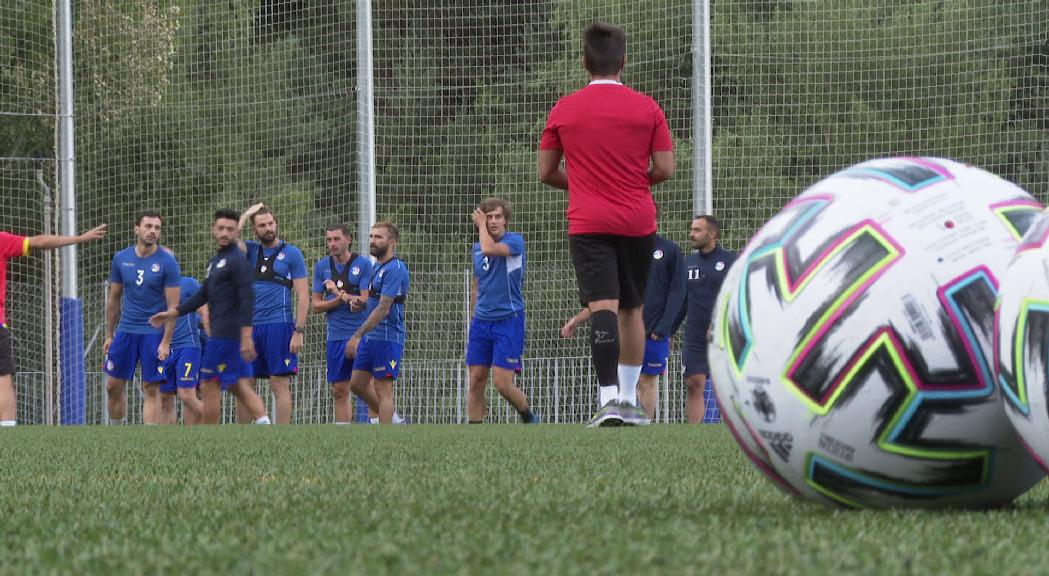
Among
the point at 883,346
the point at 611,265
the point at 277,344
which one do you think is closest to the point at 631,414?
the point at 611,265

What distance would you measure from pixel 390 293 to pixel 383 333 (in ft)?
1.23

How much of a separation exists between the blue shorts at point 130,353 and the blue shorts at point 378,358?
2.17m

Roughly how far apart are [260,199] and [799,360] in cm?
1545

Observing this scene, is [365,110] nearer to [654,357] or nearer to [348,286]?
[348,286]

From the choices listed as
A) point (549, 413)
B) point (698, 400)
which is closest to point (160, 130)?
point (549, 413)

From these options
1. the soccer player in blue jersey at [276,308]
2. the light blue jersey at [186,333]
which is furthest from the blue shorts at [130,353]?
the soccer player in blue jersey at [276,308]

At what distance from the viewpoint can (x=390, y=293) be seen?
1199 centimetres

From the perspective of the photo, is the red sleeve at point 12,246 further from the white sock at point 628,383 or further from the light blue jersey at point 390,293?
the white sock at point 628,383

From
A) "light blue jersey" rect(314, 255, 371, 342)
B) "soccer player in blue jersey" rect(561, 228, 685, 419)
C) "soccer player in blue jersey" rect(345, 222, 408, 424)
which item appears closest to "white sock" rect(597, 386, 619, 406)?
"soccer player in blue jersey" rect(561, 228, 685, 419)

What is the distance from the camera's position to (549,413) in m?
15.6

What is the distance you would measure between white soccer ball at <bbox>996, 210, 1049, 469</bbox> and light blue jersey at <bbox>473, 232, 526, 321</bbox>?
342 inches

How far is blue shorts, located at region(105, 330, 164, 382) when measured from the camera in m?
13.2

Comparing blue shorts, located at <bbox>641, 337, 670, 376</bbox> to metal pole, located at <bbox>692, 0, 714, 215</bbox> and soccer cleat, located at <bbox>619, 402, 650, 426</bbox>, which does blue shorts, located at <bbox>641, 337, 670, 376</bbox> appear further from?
soccer cleat, located at <bbox>619, 402, 650, 426</bbox>

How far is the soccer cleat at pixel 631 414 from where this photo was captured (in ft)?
24.3
